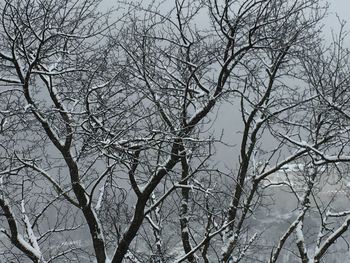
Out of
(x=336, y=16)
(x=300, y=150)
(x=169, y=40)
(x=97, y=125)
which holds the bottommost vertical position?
(x=97, y=125)

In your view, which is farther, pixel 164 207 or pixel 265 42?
pixel 164 207

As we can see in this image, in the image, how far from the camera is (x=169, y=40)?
798cm

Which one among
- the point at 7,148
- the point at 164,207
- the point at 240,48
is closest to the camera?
the point at 7,148

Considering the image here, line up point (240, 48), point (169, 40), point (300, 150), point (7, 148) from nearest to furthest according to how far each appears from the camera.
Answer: point (7, 148) → point (240, 48) → point (169, 40) → point (300, 150)

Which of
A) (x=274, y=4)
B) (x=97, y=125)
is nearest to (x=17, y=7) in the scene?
(x=97, y=125)

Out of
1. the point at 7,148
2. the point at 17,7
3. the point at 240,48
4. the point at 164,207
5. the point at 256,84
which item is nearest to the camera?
the point at 17,7

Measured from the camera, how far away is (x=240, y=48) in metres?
7.48

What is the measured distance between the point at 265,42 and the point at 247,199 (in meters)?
2.91

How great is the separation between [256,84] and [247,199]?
7.28ft

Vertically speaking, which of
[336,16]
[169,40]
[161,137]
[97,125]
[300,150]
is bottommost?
[161,137]

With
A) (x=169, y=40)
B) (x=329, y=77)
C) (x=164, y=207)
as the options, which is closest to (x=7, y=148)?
(x=169, y=40)

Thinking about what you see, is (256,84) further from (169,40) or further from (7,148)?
(7,148)

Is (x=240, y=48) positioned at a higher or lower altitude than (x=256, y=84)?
lower

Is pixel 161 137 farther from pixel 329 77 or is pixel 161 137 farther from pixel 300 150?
pixel 329 77
